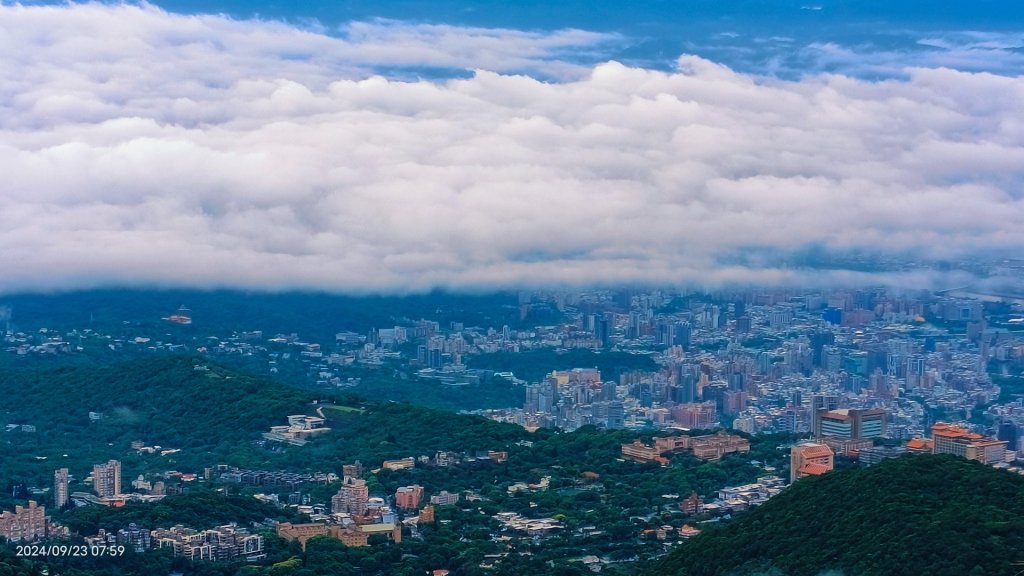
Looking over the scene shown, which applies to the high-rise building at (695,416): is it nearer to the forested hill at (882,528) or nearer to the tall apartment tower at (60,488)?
the tall apartment tower at (60,488)

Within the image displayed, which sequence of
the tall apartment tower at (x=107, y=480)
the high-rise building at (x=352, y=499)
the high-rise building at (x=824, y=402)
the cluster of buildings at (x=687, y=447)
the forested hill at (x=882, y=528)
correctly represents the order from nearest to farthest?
the forested hill at (x=882, y=528) → the high-rise building at (x=352, y=499) → the tall apartment tower at (x=107, y=480) → the cluster of buildings at (x=687, y=447) → the high-rise building at (x=824, y=402)

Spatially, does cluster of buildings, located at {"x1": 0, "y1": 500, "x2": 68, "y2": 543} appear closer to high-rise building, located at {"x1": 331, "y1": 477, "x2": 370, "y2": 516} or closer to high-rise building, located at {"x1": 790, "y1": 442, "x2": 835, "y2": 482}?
high-rise building, located at {"x1": 331, "y1": 477, "x2": 370, "y2": 516}

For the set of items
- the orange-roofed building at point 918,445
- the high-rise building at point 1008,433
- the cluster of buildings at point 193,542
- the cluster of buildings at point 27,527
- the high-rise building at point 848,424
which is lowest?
the cluster of buildings at point 193,542

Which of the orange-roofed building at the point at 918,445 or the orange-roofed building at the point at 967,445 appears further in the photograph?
the orange-roofed building at the point at 918,445

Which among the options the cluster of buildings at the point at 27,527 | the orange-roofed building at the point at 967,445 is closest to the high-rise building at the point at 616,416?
the orange-roofed building at the point at 967,445

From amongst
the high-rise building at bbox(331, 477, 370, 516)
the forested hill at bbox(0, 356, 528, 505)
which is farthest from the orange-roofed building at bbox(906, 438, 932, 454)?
the high-rise building at bbox(331, 477, 370, 516)

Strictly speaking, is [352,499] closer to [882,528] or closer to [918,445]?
[882,528]

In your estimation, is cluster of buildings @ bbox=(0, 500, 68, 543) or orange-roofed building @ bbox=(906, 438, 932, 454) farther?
orange-roofed building @ bbox=(906, 438, 932, 454)
